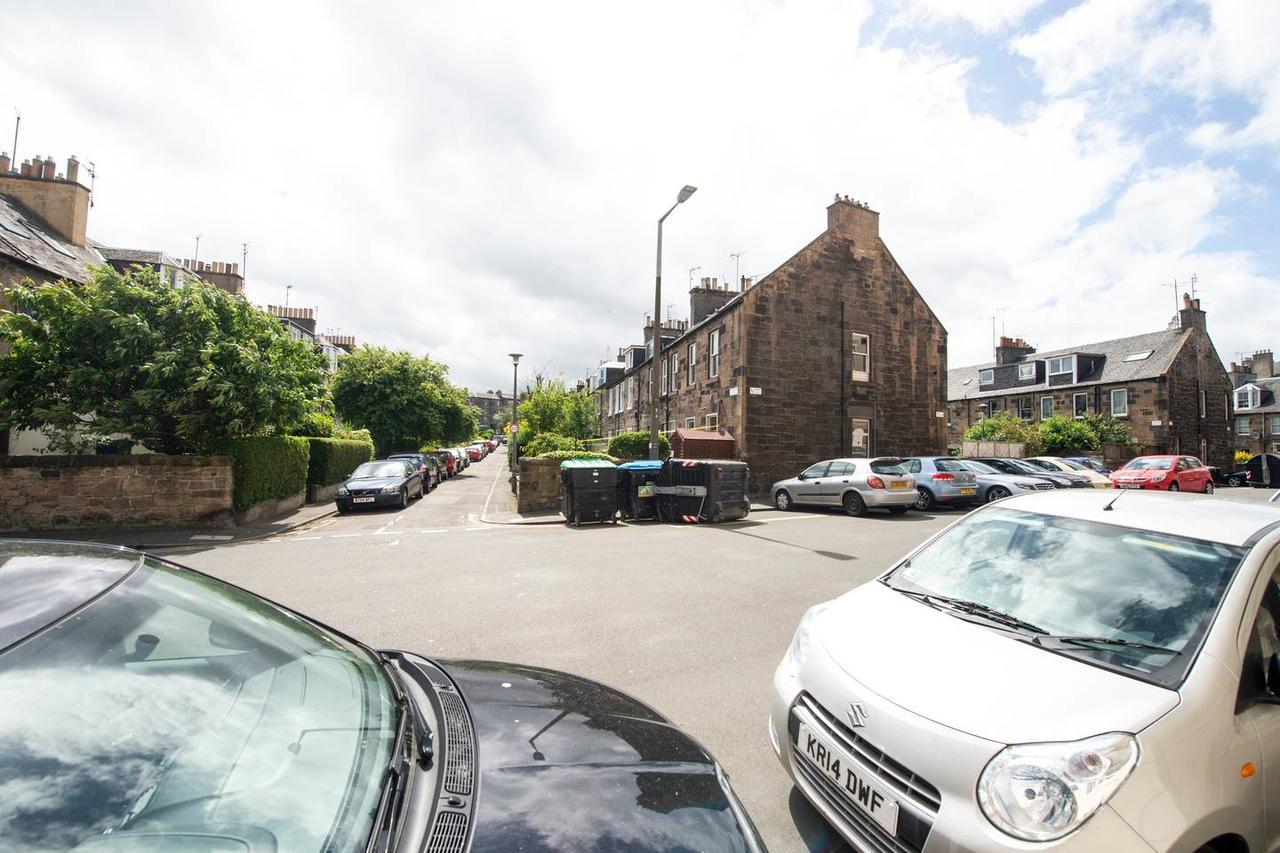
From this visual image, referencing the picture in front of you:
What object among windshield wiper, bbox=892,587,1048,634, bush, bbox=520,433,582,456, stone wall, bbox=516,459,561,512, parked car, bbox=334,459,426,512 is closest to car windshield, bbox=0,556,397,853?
windshield wiper, bbox=892,587,1048,634

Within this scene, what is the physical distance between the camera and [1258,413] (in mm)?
43531

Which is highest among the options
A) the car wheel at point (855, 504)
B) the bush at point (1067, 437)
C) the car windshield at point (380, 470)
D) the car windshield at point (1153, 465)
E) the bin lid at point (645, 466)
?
the bush at point (1067, 437)

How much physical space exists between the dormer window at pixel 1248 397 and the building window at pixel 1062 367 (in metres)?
22.9

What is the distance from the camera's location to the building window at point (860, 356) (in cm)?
2158

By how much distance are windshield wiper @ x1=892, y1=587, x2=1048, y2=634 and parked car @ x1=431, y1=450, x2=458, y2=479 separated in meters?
28.2

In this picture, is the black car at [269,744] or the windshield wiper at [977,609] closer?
the black car at [269,744]

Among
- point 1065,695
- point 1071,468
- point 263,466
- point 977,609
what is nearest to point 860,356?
point 1071,468

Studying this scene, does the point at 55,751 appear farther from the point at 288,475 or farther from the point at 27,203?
the point at 27,203

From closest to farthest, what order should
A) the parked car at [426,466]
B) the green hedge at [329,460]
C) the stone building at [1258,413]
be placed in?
the green hedge at [329,460] < the parked car at [426,466] < the stone building at [1258,413]

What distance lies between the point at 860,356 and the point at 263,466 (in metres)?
20.2

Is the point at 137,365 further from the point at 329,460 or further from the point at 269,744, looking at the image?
the point at 269,744

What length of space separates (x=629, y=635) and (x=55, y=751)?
4.28m

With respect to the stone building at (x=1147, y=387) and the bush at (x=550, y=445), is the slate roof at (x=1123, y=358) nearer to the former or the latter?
the stone building at (x=1147, y=387)

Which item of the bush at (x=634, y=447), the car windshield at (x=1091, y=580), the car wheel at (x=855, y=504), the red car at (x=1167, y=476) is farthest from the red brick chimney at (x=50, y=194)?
the red car at (x=1167, y=476)
